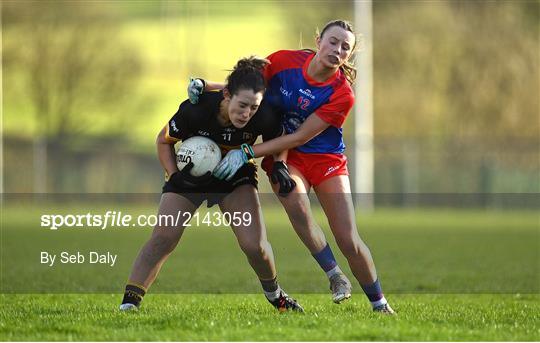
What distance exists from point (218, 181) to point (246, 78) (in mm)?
755

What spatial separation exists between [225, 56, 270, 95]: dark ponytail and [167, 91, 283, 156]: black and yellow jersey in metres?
0.18

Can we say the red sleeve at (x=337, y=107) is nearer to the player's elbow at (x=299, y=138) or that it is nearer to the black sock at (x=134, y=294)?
the player's elbow at (x=299, y=138)

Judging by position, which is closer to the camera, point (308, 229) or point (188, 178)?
point (188, 178)

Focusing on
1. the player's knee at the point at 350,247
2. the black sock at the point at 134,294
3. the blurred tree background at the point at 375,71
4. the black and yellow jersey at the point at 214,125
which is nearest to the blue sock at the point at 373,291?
the player's knee at the point at 350,247

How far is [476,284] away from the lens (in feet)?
37.7

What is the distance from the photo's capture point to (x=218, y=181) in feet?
24.8

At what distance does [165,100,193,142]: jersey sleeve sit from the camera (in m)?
7.50

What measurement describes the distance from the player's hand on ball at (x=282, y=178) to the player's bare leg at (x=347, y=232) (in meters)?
0.30

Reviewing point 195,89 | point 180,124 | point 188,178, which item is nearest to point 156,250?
point 188,178

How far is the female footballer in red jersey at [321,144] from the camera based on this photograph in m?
7.66

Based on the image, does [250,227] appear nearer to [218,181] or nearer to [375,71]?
[218,181]

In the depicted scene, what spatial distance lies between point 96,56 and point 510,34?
15.1 metres

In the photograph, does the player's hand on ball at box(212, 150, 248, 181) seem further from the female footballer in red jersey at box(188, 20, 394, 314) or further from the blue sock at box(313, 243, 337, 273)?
the blue sock at box(313, 243, 337, 273)

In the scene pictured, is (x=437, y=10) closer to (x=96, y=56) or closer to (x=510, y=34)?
(x=510, y=34)
